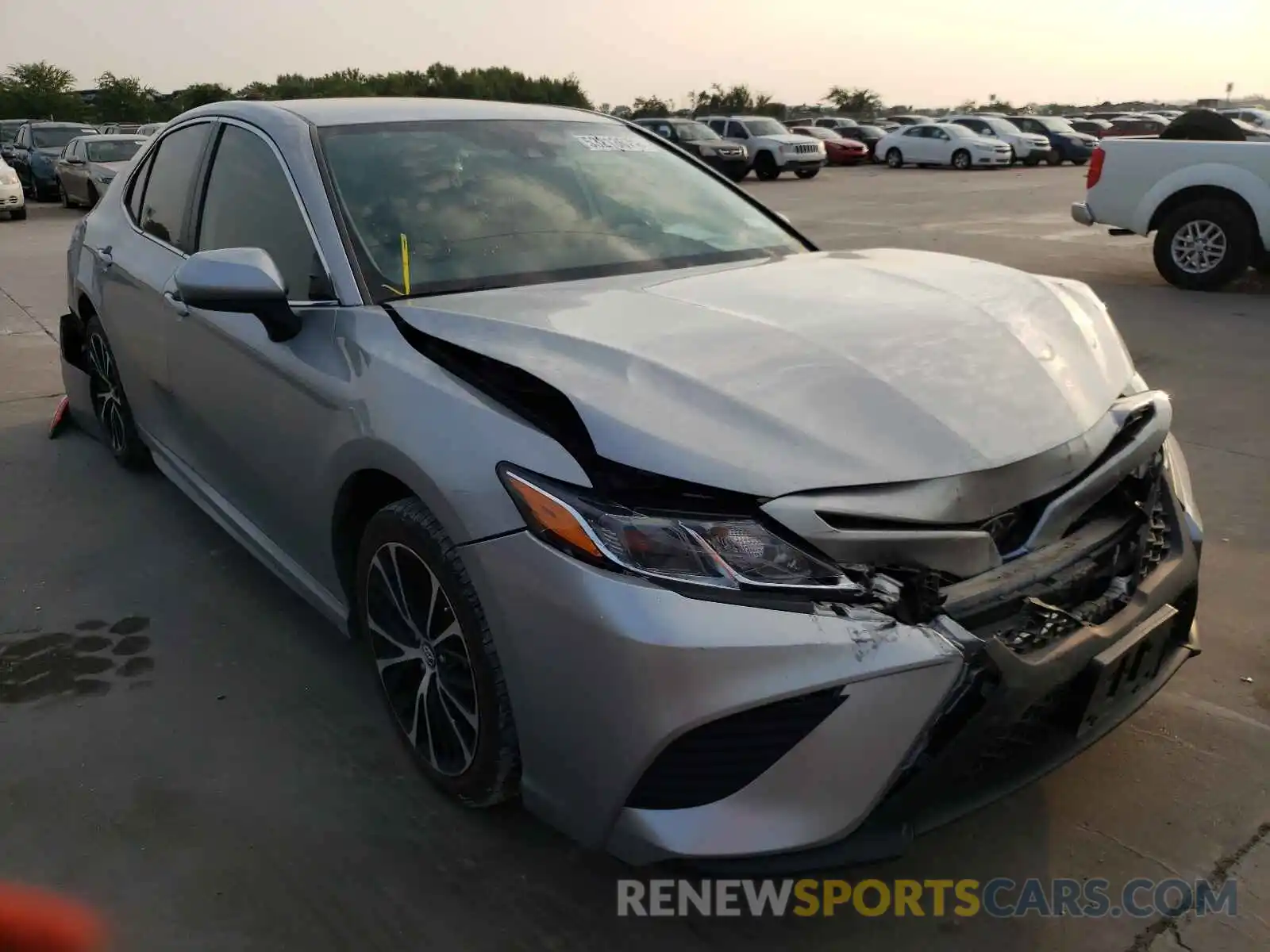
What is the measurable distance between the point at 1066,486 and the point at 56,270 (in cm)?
1223

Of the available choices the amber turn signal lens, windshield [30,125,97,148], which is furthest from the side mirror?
windshield [30,125,97,148]

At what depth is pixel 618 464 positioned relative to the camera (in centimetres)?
199

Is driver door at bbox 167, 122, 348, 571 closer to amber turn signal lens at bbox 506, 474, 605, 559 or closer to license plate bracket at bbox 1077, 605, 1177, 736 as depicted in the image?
amber turn signal lens at bbox 506, 474, 605, 559

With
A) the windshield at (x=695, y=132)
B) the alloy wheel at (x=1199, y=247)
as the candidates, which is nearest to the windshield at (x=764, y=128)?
the windshield at (x=695, y=132)

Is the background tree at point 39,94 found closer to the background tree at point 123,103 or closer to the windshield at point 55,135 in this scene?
the background tree at point 123,103

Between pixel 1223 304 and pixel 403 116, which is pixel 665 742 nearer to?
pixel 403 116

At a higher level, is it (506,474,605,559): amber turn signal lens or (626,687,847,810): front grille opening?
(506,474,605,559): amber turn signal lens

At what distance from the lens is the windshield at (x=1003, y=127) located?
3341cm

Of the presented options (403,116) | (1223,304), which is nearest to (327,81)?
(1223,304)

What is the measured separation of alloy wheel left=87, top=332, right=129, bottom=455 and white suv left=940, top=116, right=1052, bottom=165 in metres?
31.8

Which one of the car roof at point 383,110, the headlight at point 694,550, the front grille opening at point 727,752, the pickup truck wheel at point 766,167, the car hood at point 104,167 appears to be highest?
the car roof at point 383,110

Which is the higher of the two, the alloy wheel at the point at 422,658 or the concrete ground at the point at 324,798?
the alloy wheel at the point at 422,658

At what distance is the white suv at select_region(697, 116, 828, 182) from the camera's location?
91.4 feet

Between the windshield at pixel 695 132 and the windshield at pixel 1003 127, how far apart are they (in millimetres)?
11206
